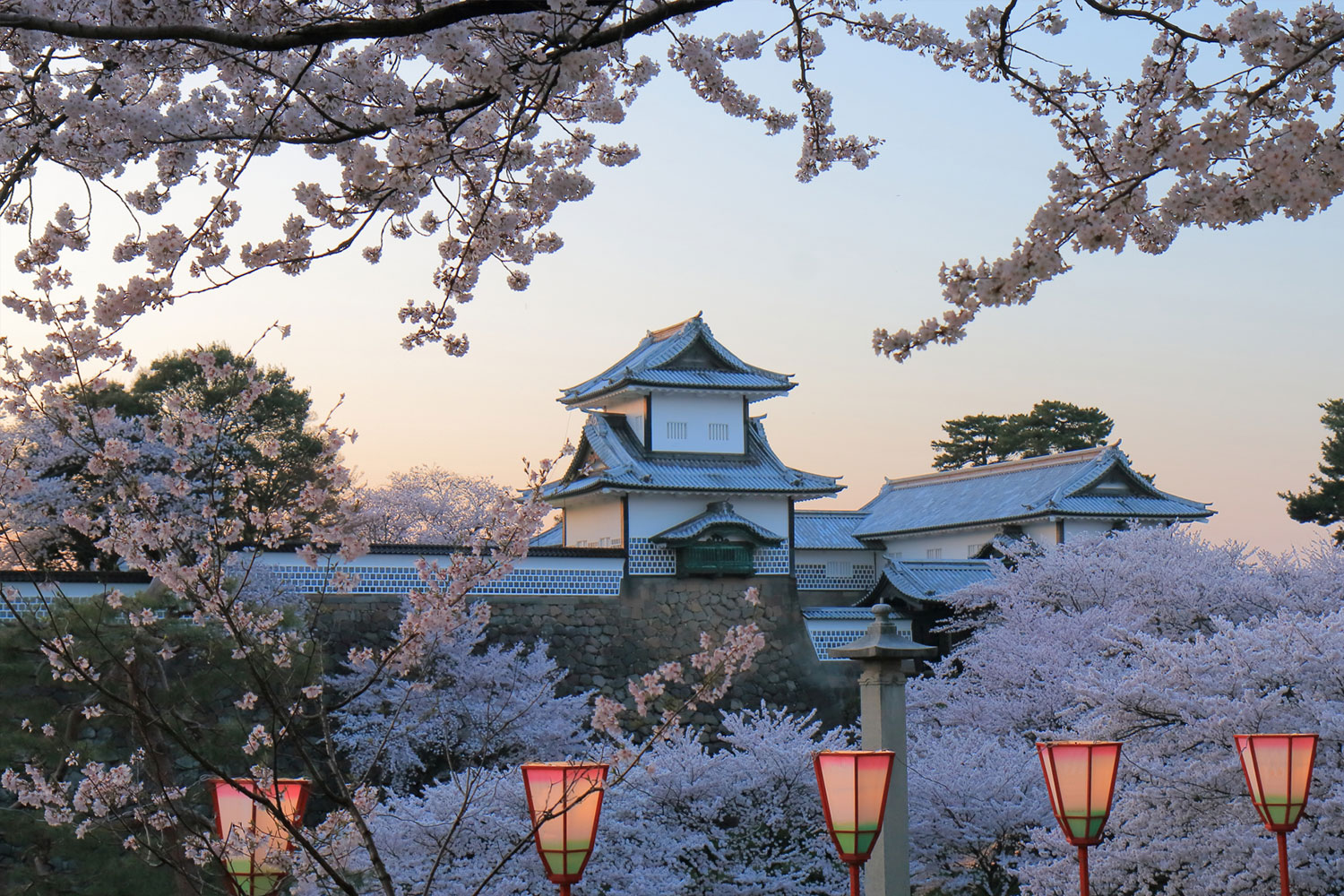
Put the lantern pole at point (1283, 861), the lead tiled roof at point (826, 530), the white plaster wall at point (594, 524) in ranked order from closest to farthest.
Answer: the lantern pole at point (1283, 861), the white plaster wall at point (594, 524), the lead tiled roof at point (826, 530)

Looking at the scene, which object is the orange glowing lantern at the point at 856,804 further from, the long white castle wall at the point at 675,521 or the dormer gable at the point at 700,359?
the dormer gable at the point at 700,359

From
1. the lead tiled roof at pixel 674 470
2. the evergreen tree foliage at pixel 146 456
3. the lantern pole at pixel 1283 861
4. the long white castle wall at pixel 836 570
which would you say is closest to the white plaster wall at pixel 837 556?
the long white castle wall at pixel 836 570

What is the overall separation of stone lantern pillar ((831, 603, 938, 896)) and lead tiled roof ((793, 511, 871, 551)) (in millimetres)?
17284

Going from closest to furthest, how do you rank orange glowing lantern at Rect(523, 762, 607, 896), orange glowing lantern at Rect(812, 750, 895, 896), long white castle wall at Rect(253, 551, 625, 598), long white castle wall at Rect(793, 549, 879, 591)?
1. orange glowing lantern at Rect(523, 762, 607, 896)
2. orange glowing lantern at Rect(812, 750, 895, 896)
3. long white castle wall at Rect(253, 551, 625, 598)
4. long white castle wall at Rect(793, 549, 879, 591)

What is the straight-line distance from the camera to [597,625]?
18.6 meters

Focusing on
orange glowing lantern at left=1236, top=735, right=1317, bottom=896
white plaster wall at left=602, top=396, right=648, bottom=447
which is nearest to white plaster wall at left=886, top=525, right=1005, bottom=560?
white plaster wall at left=602, top=396, right=648, bottom=447

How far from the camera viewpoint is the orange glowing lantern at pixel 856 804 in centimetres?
575

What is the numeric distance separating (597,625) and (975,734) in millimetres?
6759

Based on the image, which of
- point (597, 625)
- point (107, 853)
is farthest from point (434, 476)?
point (107, 853)

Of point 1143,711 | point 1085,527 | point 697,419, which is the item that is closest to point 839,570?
point 1085,527

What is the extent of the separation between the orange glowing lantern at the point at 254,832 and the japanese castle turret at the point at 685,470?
45.6ft

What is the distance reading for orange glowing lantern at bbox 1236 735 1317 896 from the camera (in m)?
6.60

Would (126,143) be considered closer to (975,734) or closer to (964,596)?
(975,734)

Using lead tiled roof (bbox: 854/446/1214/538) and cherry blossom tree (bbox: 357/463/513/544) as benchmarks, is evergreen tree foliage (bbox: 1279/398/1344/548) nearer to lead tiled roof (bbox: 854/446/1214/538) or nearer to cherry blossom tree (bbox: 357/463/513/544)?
lead tiled roof (bbox: 854/446/1214/538)
